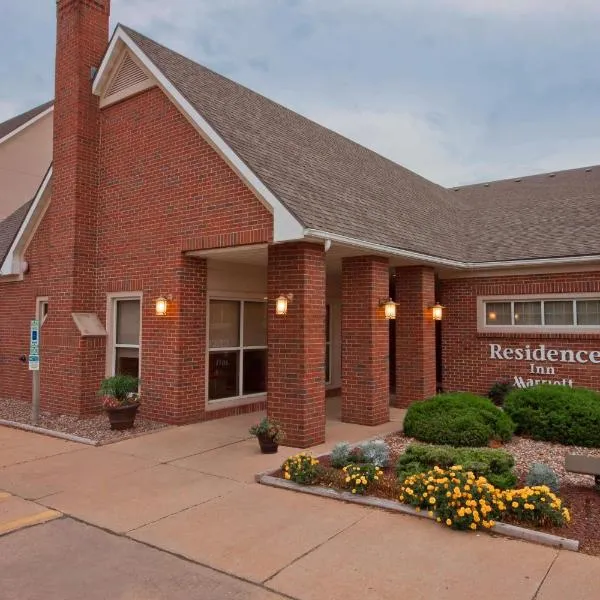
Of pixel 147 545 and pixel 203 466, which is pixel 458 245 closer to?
pixel 203 466

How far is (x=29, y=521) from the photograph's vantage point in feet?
17.4

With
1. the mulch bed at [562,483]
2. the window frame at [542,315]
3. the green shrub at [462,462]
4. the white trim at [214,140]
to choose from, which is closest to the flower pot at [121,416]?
the mulch bed at [562,483]

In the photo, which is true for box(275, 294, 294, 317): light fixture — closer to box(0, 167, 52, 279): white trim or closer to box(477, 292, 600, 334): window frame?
box(477, 292, 600, 334): window frame

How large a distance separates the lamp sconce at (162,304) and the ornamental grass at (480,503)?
19.2 ft

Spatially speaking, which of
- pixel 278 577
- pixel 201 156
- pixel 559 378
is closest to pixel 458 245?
pixel 559 378

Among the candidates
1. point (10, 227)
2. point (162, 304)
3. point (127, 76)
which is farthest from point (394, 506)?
point (10, 227)

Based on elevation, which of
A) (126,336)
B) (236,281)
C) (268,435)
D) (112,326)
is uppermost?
(236,281)

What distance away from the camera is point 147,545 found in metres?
4.74

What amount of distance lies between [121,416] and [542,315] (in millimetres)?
9084

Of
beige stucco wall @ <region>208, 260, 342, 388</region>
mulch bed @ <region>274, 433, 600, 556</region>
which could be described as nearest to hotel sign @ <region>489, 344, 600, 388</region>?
mulch bed @ <region>274, 433, 600, 556</region>

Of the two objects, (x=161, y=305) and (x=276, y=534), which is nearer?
(x=276, y=534)

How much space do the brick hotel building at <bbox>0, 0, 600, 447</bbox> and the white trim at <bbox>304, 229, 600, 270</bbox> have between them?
0.04 metres

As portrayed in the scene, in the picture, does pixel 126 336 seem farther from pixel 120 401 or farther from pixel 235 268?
pixel 235 268

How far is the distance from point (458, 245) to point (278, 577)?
10496 mm
